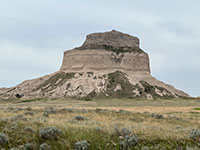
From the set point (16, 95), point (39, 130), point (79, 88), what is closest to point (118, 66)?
point (79, 88)

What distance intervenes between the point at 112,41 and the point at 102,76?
2535 cm

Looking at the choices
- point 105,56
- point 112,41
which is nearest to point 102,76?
point 105,56

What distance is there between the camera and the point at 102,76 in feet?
346

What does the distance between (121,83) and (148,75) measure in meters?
16.4

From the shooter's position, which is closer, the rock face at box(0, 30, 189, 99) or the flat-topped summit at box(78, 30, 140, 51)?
the rock face at box(0, 30, 189, 99)

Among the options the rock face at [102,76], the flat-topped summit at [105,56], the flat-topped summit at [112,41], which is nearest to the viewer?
the rock face at [102,76]

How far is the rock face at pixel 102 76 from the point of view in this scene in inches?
3767

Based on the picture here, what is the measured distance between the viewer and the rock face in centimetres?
9569

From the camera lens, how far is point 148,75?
109m

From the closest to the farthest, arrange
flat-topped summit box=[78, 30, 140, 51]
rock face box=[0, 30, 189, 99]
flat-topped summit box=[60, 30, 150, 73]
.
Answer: rock face box=[0, 30, 189, 99]
flat-topped summit box=[60, 30, 150, 73]
flat-topped summit box=[78, 30, 140, 51]

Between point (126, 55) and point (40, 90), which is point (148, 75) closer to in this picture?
point (126, 55)

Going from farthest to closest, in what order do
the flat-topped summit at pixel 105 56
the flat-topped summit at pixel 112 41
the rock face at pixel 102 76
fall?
1. the flat-topped summit at pixel 112 41
2. the flat-topped summit at pixel 105 56
3. the rock face at pixel 102 76

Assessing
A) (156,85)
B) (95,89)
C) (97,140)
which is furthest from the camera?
(156,85)

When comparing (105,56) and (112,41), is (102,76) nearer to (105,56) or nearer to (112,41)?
(105,56)
